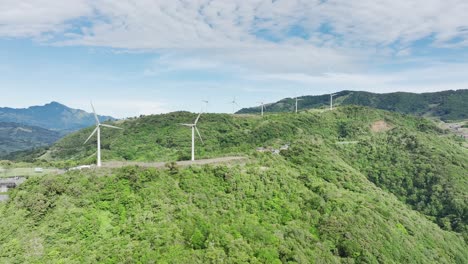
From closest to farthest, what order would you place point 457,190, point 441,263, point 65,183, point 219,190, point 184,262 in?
point 184,262 < point 65,183 < point 219,190 < point 441,263 < point 457,190

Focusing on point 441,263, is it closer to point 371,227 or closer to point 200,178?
point 371,227

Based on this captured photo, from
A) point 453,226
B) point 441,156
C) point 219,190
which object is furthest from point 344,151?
point 219,190

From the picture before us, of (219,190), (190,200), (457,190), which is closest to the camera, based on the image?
(190,200)

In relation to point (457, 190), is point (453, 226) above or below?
below

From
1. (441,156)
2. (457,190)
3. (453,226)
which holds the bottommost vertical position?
(453,226)

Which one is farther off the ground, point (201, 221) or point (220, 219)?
point (201, 221)

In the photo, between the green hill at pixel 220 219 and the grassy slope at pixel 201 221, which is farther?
the green hill at pixel 220 219

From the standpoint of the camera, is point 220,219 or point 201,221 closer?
point 201,221

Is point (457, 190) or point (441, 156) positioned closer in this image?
point (457, 190)

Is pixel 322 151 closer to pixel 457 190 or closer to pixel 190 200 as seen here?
pixel 457 190

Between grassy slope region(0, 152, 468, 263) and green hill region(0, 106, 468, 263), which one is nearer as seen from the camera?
grassy slope region(0, 152, 468, 263)
